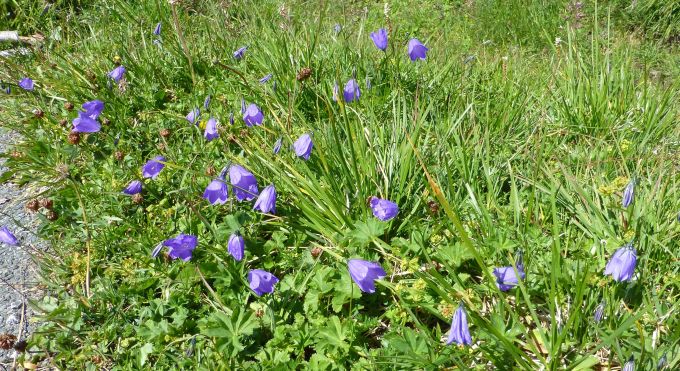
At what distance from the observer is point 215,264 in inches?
85.0

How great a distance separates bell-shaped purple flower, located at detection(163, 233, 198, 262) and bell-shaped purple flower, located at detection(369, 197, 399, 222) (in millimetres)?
645

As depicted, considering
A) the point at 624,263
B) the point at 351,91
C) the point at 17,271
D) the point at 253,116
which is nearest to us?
the point at 624,263

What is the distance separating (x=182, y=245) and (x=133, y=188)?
0.51m

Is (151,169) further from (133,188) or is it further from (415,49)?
(415,49)

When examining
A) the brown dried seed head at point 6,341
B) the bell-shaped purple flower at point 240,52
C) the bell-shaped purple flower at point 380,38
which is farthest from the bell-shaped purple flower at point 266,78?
the brown dried seed head at point 6,341

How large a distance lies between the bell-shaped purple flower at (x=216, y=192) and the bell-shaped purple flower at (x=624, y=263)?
1.33 meters

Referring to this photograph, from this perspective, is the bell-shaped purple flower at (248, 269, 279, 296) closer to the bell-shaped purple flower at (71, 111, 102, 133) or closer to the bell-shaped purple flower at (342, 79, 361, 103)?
the bell-shaped purple flower at (342, 79, 361, 103)

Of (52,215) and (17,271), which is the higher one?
(52,215)

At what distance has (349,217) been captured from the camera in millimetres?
2238

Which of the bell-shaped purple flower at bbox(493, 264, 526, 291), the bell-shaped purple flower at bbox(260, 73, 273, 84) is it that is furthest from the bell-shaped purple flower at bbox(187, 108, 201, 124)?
the bell-shaped purple flower at bbox(493, 264, 526, 291)

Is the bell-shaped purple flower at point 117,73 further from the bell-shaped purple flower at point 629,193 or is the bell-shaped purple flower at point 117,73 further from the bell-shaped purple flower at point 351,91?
the bell-shaped purple flower at point 629,193

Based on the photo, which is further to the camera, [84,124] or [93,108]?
[93,108]

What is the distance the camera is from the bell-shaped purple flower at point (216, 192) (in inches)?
85.4

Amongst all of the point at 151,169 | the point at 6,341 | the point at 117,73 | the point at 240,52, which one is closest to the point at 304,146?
the point at 151,169
